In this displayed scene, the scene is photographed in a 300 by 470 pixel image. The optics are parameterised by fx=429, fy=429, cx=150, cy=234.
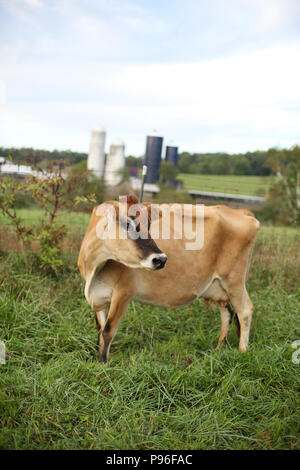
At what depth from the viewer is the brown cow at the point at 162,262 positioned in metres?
3.39

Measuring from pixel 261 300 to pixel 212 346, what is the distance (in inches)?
62.1

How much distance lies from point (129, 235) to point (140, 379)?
1.23 metres

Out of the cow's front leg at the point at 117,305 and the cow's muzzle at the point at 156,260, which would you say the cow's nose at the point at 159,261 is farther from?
the cow's front leg at the point at 117,305

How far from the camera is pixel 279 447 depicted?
9.49 ft

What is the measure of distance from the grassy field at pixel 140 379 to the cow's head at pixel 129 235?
1.01 metres

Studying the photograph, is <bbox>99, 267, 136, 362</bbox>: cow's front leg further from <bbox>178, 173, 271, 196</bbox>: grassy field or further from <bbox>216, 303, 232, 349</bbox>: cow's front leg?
<bbox>178, 173, 271, 196</bbox>: grassy field

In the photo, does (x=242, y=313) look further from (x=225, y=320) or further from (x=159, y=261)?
(x=159, y=261)

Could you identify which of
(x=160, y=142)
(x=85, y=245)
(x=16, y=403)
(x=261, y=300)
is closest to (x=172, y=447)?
(x=16, y=403)

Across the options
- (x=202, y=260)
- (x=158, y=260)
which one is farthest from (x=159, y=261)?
(x=202, y=260)

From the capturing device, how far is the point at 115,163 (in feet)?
45.7

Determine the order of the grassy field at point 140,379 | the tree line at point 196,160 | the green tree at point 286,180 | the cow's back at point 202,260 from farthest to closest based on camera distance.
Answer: the green tree at point 286,180 → the tree line at point 196,160 → the cow's back at point 202,260 → the grassy field at point 140,379
